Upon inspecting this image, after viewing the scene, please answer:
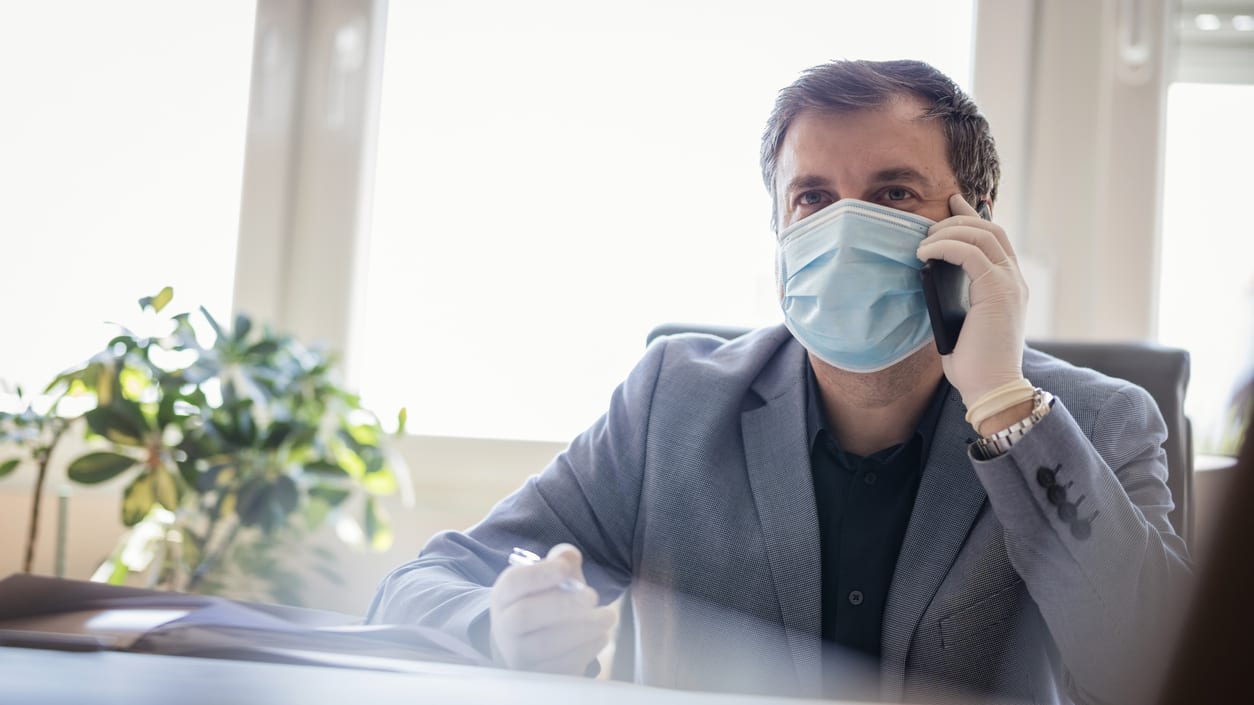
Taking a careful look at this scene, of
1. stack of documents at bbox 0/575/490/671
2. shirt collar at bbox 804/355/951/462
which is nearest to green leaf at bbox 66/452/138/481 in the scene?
stack of documents at bbox 0/575/490/671

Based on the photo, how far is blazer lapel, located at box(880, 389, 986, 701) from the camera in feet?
3.52

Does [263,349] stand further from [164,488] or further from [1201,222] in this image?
[1201,222]

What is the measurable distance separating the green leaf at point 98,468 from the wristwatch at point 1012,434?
1.47 metres

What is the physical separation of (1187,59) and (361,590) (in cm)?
212

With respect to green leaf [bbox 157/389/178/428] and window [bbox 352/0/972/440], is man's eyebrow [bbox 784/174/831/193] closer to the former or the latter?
window [bbox 352/0/972/440]

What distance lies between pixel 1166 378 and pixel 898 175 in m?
0.44

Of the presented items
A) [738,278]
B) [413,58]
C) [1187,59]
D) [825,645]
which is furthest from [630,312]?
[1187,59]

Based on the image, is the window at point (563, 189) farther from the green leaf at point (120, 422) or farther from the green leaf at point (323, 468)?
the green leaf at point (120, 422)

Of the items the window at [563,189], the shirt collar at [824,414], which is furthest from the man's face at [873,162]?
the window at [563,189]

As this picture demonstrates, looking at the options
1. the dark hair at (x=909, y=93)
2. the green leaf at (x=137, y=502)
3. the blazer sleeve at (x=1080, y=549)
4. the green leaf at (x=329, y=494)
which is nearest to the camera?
the blazer sleeve at (x=1080, y=549)

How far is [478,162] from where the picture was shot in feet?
7.29

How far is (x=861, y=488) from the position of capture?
1203 millimetres

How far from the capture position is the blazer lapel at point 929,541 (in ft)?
3.52

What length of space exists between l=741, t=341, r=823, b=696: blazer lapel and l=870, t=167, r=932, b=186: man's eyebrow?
0.89ft
